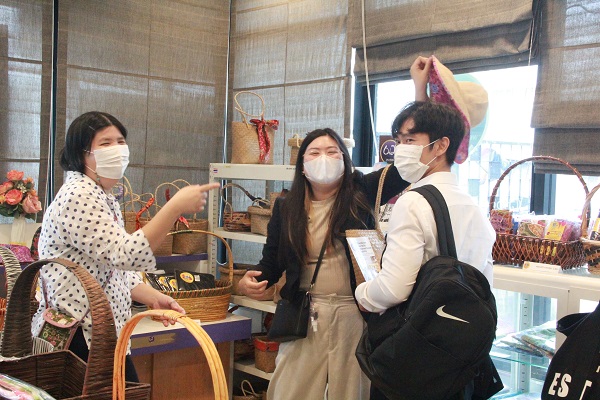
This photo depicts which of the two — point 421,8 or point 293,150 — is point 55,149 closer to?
point 293,150

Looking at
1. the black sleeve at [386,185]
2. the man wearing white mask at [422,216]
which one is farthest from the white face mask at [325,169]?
the man wearing white mask at [422,216]

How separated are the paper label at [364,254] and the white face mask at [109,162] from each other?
77 centimetres

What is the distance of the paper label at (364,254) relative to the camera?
2115 mm

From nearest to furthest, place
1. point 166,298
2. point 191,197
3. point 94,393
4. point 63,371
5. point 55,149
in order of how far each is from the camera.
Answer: point 94,393, point 63,371, point 191,197, point 166,298, point 55,149

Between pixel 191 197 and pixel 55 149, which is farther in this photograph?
pixel 55 149

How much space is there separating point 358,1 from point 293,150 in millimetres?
956

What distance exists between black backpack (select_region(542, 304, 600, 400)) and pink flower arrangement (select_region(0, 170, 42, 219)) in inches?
98.6

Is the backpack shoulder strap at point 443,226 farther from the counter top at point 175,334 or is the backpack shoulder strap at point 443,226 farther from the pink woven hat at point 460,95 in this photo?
the counter top at point 175,334

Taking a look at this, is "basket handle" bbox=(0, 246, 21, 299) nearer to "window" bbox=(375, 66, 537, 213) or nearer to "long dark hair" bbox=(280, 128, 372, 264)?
"long dark hair" bbox=(280, 128, 372, 264)

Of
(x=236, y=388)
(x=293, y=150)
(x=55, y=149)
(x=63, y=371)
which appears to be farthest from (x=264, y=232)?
(x=63, y=371)

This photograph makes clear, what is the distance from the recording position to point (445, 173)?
1859 millimetres

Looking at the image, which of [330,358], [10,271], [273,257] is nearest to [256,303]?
[273,257]

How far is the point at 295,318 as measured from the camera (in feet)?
7.89

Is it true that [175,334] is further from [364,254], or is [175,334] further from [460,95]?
[460,95]
